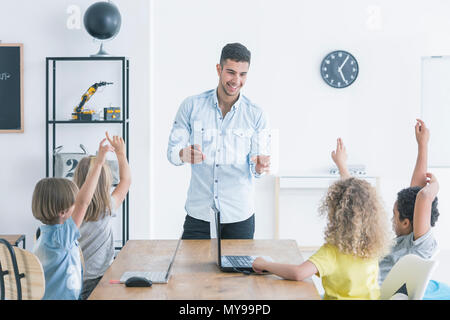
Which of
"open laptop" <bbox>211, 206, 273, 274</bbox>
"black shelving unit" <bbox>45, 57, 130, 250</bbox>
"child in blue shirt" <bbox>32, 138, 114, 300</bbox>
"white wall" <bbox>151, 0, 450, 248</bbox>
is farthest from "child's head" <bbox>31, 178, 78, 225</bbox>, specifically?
"white wall" <bbox>151, 0, 450, 248</bbox>

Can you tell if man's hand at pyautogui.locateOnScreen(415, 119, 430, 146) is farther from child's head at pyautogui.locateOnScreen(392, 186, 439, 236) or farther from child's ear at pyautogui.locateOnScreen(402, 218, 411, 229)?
child's ear at pyautogui.locateOnScreen(402, 218, 411, 229)

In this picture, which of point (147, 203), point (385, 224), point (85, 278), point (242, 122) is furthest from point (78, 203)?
point (147, 203)

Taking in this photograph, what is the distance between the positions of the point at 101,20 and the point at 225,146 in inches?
59.3

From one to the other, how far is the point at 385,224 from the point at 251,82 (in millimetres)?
2869

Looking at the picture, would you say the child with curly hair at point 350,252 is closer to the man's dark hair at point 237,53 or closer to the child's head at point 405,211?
the child's head at point 405,211

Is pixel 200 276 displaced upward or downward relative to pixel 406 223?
downward

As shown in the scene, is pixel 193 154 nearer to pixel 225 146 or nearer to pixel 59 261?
pixel 225 146

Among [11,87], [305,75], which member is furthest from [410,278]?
[11,87]

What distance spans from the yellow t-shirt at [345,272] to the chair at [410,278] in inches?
3.8

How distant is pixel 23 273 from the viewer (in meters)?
1.85

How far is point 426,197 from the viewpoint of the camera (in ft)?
6.80

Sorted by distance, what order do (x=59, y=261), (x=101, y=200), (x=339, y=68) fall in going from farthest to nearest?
(x=339, y=68) < (x=101, y=200) < (x=59, y=261)

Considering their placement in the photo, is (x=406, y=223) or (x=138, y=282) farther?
(x=406, y=223)

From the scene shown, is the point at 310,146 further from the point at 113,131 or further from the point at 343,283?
the point at 343,283
